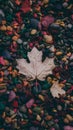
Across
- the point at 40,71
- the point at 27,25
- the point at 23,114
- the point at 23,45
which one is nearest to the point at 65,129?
the point at 23,114

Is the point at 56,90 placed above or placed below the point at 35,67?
below

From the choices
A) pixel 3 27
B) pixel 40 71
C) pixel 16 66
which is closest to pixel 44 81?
pixel 40 71

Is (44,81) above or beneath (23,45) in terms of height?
beneath

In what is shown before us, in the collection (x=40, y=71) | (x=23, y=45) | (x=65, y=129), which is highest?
(x=23, y=45)

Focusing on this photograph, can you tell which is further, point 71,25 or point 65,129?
point 71,25

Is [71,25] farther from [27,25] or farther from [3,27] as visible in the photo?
[3,27]

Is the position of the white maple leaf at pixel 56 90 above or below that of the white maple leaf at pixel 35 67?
below

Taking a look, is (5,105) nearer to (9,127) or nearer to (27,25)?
(9,127)

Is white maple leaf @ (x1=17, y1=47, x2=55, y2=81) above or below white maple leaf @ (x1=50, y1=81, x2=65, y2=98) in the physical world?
above
